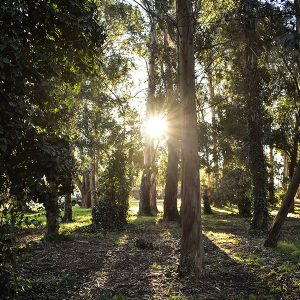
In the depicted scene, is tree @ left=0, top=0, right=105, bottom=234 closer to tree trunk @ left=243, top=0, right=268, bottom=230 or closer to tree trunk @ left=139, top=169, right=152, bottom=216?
tree trunk @ left=243, top=0, right=268, bottom=230

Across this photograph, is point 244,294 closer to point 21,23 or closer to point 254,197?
point 21,23

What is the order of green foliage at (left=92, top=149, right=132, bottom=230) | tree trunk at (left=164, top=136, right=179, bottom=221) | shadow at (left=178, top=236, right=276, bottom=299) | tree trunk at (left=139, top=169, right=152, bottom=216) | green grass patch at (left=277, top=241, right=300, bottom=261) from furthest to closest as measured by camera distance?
tree trunk at (left=139, top=169, right=152, bottom=216), tree trunk at (left=164, top=136, right=179, bottom=221), green foliage at (left=92, top=149, right=132, bottom=230), green grass patch at (left=277, top=241, right=300, bottom=261), shadow at (left=178, top=236, right=276, bottom=299)

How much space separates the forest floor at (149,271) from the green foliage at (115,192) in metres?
3.40

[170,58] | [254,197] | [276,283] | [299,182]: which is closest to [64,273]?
[276,283]

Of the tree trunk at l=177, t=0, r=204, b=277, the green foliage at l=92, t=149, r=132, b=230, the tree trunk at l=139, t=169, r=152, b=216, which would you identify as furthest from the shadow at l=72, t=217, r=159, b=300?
the tree trunk at l=139, t=169, r=152, b=216

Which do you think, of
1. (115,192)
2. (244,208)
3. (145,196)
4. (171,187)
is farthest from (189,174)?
(244,208)

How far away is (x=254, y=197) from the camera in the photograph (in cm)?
1766

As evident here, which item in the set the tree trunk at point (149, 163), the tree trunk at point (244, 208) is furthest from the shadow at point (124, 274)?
the tree trunk at point (244, 208)

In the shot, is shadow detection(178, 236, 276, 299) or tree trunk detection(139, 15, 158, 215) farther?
tree trunk detection(139, 15, 158, 215)

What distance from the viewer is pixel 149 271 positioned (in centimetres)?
972

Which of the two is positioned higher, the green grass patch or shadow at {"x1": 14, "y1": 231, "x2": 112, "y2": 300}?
the green grass patch

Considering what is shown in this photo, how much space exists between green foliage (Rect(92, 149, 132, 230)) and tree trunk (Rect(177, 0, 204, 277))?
1012 centimetres

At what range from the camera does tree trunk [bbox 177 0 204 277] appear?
9016 mm

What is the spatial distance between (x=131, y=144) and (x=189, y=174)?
51.1 ft
